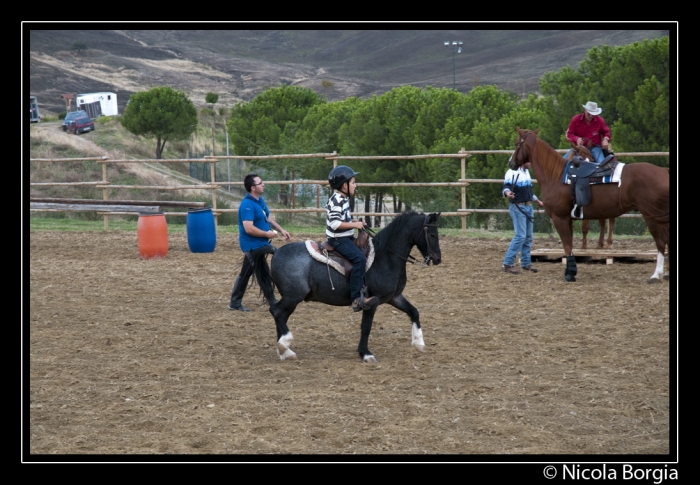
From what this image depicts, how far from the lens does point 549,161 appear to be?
10539mm

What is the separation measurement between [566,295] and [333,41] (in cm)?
11156

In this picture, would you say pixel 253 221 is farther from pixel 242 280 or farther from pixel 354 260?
pixel 354 260

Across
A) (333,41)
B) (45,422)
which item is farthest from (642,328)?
(333,41)

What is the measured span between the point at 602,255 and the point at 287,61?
9593 cm

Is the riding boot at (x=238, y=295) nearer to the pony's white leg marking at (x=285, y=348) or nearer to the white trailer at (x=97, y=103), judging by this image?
the pony's white leg marking at (x=285, y=348)

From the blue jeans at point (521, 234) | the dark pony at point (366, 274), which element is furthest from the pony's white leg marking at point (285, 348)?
the blue jeans at point (521, 234)

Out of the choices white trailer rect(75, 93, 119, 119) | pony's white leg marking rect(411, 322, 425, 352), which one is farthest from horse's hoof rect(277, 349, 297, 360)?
white trailer rect(75, 93, 119, 119)

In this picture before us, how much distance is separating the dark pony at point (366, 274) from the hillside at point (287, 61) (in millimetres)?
73603

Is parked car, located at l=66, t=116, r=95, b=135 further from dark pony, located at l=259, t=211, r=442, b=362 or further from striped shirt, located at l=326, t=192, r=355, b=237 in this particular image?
striped shirt, located at l=326, t=192, r=355, b=237

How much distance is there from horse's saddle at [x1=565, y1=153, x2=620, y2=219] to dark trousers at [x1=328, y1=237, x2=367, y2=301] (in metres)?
4.93

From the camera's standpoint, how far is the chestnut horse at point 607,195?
9.68 meters

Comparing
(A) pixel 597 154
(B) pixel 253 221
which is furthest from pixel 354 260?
(A) pixel 597 154

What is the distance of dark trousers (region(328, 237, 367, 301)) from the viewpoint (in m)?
6.32

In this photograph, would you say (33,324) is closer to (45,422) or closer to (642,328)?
(45,422)
